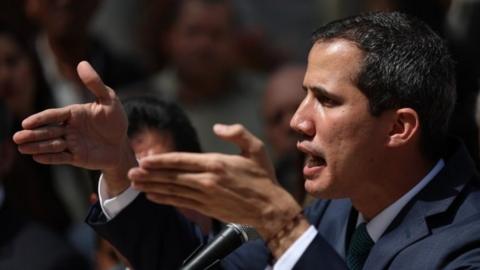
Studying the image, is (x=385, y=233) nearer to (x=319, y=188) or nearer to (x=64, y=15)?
(x=319, y=188)

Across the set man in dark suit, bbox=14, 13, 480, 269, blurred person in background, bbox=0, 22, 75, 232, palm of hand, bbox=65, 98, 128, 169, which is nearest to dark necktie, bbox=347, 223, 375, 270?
man in dark suit, bbox=14, 13, 480, 269

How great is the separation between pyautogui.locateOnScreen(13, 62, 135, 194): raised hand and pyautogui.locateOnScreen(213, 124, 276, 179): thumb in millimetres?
462

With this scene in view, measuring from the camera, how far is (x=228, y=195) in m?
2.66

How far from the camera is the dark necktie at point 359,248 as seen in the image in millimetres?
3172

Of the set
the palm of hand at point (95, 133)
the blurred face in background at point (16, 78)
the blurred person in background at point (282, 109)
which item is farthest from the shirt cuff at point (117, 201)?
the blurred face in background at point (16, 78)

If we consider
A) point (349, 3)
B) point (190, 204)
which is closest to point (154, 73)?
point (349, 3)

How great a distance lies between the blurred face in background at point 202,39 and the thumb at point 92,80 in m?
2.67

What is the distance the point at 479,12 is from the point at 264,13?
1.90m

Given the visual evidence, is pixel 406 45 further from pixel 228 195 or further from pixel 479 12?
pixel 479 12

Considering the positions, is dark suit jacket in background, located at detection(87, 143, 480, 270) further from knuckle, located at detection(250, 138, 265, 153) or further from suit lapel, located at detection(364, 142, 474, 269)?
knuckle, located at detection(250, 138, 265, 153)

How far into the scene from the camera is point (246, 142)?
2641mm

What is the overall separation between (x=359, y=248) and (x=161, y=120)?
852 millimetres

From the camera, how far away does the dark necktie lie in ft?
10.4

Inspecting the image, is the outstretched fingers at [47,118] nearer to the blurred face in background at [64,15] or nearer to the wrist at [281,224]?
the wrist at [281,224]
